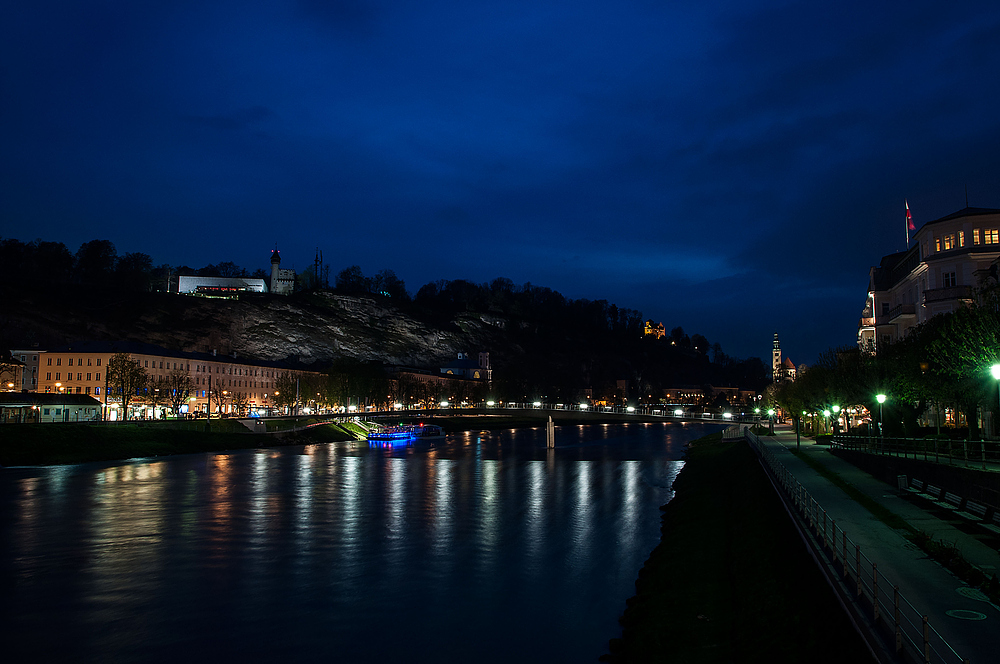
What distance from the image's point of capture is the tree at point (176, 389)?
10881cm

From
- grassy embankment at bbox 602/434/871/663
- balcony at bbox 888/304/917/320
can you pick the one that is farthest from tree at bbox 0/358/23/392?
balcony at bbox 888/304/917/320

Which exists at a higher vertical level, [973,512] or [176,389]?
[176,389]

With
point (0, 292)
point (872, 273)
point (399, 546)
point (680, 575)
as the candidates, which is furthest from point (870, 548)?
point (0, 292)

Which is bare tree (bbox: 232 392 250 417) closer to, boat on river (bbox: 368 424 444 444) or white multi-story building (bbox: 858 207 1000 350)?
boat on river (bbox: 368 424 444 444)

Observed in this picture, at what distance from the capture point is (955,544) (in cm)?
1606

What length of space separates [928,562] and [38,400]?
9365 cm

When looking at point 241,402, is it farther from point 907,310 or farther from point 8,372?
point 907,310

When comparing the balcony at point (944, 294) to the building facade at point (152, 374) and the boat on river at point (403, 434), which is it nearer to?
the boat on river at point (403, 434)

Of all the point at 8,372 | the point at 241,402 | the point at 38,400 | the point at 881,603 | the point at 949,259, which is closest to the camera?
the point at 881,603

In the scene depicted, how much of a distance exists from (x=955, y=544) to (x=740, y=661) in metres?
6.89

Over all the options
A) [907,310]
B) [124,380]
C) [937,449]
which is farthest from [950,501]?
[124,380]

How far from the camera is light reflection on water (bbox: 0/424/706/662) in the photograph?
18.0 m

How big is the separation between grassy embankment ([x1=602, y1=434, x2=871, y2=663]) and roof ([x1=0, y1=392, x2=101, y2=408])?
251ft

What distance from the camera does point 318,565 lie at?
83.6ft
